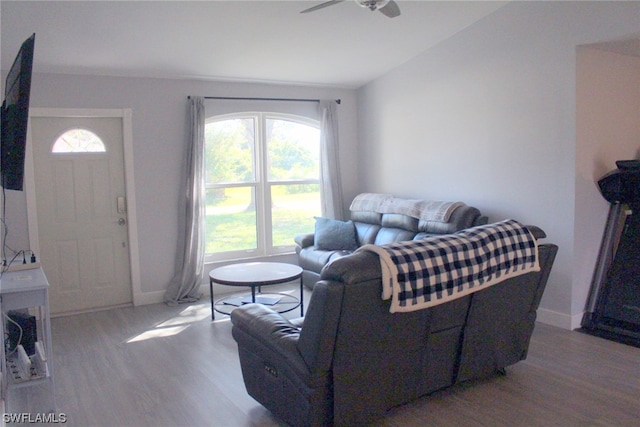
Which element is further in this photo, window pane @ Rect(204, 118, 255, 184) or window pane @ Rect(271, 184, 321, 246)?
window pane @ Rect(271, 184, 321, 246)

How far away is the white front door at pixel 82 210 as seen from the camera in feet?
16.0

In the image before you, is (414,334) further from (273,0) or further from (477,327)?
(273,0)

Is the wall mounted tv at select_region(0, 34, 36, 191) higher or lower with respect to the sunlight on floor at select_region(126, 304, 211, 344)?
higher

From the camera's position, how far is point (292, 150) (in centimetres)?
639

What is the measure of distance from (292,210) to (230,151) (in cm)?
112

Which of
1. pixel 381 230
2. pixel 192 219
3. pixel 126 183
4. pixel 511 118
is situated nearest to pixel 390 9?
pixel 511 118

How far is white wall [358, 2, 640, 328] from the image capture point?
4.14 metres

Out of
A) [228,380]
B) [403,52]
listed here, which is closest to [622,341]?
[228,380]

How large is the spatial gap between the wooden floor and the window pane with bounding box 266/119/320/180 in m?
2.55

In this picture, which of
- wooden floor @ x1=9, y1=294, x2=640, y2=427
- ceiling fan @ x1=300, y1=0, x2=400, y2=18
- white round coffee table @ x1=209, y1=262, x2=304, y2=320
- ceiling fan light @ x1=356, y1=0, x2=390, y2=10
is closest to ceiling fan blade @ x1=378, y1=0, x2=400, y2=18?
ceiling fan @ x1=300, y1=0, x2=400, y2=18

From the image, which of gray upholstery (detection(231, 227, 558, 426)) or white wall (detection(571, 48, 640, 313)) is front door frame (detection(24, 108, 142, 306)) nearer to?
gray upholstery (detection(231, 227, 558, 426))

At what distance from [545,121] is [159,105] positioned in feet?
12.6

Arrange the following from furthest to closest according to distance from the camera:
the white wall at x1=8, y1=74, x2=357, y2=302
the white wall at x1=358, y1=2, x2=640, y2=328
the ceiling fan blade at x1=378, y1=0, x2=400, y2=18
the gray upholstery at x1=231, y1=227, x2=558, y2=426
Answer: the white wall at x1=8, y1=74, x2=357, y2=302 → the white wall at x1=358, y1=2, x2=640, y2=328 → the ceiling fan blade at x1=378, y1=0, x2=400, y2=18 → the gray upholstery at x1=231, y1=227, x2=558, y2=426

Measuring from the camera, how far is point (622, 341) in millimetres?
3910
